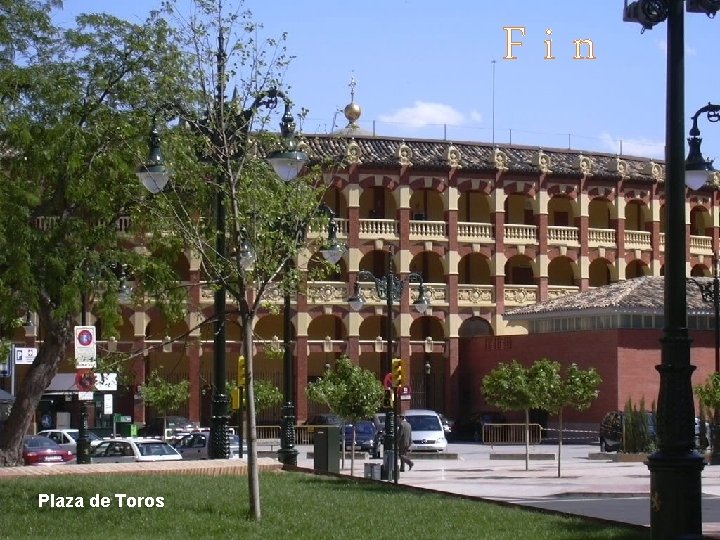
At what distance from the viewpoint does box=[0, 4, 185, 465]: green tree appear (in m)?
24.4

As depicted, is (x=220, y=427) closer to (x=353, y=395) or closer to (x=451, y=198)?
(x=353, y=395)

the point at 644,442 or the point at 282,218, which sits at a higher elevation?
the point at 282,218

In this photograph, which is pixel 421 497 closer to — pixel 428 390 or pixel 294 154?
pixel 294 154

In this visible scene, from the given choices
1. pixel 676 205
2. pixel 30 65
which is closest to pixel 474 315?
pixel 30 65

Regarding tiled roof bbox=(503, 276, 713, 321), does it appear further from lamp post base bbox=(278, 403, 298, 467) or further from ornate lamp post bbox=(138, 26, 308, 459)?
ornate lamp post bbox=(138, 26, 308, 459)

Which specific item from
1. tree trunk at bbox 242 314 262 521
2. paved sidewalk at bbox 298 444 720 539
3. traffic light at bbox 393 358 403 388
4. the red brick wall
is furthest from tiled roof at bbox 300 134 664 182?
tree trunk at bbox 242 314 262 521

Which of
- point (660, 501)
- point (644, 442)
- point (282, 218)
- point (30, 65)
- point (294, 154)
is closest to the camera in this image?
point (660, 501)

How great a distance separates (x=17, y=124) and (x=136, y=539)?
11.3 metres

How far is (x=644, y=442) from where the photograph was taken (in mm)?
43594

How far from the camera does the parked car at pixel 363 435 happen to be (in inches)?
2004

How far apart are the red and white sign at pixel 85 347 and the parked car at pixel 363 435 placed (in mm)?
26785

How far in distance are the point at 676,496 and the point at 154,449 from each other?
24347 millimetres

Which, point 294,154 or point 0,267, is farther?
point 0,267

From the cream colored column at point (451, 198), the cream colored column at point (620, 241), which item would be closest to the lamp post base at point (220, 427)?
the cream colored column at point (451, 198)
